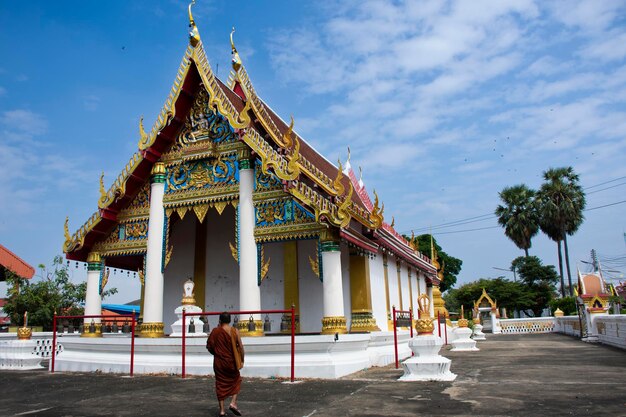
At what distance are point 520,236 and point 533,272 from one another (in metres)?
3.88

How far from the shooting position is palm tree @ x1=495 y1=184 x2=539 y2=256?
46562 millimetres

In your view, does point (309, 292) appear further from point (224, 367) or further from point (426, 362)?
point (224, 367)

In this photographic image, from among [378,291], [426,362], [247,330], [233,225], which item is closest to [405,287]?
[378,291]

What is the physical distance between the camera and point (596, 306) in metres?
20.7

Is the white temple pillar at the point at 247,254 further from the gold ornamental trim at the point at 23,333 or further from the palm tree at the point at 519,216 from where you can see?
the palm tree at the point at 519,216

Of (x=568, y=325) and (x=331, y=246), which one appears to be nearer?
(x=331, y=246)

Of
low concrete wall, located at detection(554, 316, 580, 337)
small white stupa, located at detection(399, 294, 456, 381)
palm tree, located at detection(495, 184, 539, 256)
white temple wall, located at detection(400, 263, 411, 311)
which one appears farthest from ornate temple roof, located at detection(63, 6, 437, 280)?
palm tree, located at detection(495, 184, 539, 256)

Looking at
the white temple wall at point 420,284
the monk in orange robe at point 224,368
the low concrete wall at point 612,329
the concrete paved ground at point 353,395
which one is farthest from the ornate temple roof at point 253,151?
the low concrete wall at point 612,329

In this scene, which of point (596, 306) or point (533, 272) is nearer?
point (596, 306)

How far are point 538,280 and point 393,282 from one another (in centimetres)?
3935

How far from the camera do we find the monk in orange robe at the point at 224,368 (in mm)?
5723

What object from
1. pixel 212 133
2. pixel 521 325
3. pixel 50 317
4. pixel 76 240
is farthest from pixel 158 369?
pixel 521 325

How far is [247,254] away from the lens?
1088cm

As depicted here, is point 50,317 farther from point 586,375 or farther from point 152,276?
point 586,375
